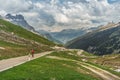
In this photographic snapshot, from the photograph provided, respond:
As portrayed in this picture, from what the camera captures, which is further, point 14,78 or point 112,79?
point 112,79

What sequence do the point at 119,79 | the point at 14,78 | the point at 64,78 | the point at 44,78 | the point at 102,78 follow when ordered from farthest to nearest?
the point at 119,79 → the point at 102,78 → the point at 64,78 → the point at 44,78 → the point at 14,78

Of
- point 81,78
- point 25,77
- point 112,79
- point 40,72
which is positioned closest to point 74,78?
point 81,78

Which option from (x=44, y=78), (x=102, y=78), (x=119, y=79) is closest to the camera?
(x=44, y=78)

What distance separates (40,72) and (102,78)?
14514 mm

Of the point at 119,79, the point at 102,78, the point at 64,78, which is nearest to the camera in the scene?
the point at 64,78

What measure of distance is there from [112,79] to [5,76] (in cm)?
2647

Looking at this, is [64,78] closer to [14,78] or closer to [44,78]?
[44,78]

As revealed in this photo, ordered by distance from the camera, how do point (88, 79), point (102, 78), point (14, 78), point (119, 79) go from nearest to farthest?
point (14, 78)
point (88, 79)
point (102, 78)
point (119, 79)

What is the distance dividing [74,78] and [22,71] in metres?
8.01

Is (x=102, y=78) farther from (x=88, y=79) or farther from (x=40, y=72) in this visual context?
(x=40, y=72)

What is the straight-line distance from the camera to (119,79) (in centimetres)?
6675

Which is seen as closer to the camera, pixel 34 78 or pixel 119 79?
pixel 34 78

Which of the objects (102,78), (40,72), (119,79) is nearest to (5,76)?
(40,72)

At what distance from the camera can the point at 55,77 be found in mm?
49469
